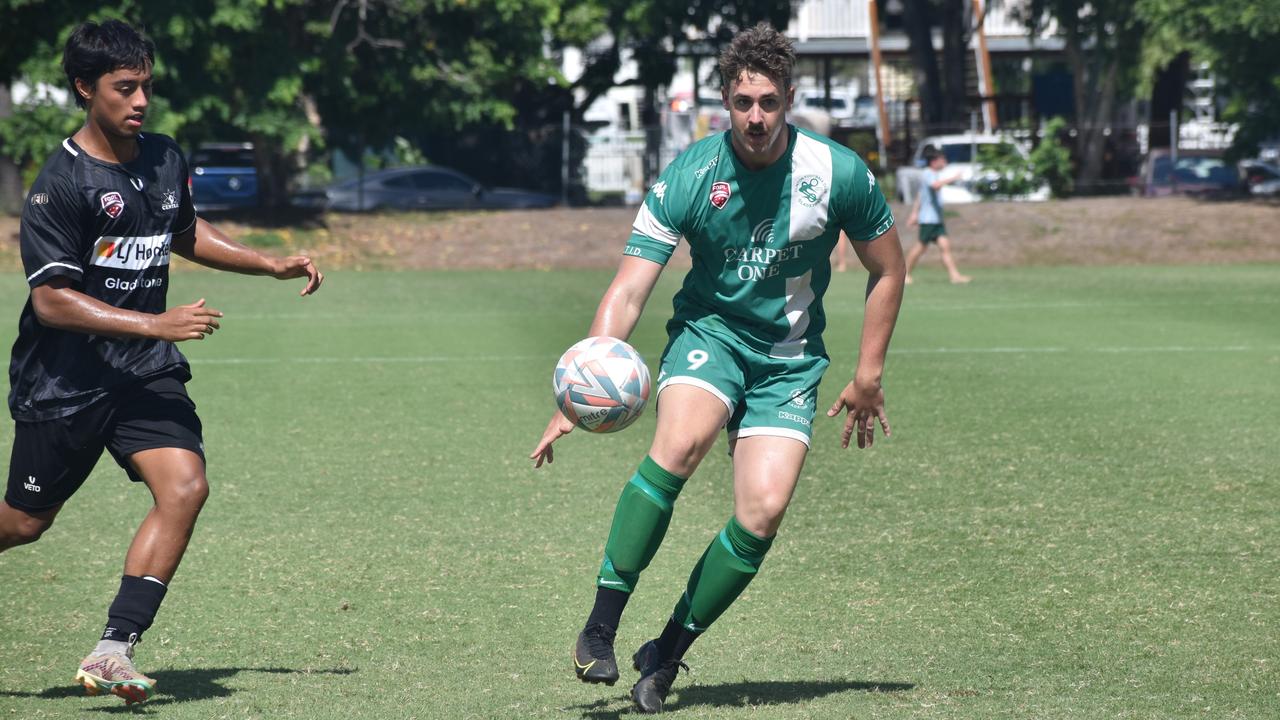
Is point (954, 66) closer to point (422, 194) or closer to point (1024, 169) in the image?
point (1024, 169)

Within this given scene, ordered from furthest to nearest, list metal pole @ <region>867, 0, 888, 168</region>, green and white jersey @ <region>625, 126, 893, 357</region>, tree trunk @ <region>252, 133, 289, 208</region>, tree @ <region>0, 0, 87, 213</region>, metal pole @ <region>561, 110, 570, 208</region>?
1. metal pole @ <region>867, 0, 888, 168</region>
2. metal pole @ <region>561, 110, 570, 208</region>
3. tree trunk @ <region>252, 133, 289, 208</region>
4. tree @ <region>0, 0, 87, 213</region>
5. green and white jersey @ <region>625, 126, 893, 357</region>

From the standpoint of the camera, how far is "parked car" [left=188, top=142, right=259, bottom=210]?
123 ft

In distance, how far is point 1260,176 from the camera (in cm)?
3553

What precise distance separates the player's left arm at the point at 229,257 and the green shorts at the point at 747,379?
4.23 feet

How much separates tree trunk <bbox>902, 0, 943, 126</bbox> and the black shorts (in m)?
36.1

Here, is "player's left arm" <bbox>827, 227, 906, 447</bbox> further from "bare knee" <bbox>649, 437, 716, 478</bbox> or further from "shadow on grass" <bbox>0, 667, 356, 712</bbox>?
"shadow on grass" <bbox>0, 667, 356, 712</bbox>

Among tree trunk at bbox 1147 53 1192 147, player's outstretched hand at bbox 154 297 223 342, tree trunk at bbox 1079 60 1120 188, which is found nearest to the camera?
player's outstretched hand at bbox 154 297 223 342

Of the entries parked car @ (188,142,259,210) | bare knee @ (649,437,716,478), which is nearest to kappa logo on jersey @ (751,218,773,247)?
bare knee @ (649,437,716,478)

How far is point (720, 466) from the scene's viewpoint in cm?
984

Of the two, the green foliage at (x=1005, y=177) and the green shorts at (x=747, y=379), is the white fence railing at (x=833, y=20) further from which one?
the green shorts at (x=747, y=379)

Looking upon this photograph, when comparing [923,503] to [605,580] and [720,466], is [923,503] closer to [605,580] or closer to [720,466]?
[720,466]

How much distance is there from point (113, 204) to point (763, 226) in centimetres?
203

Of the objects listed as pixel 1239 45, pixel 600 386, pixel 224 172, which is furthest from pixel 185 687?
pixel 224 172

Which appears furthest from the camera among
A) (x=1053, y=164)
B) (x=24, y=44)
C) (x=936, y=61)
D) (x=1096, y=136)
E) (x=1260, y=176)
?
(x=936, y=61)
